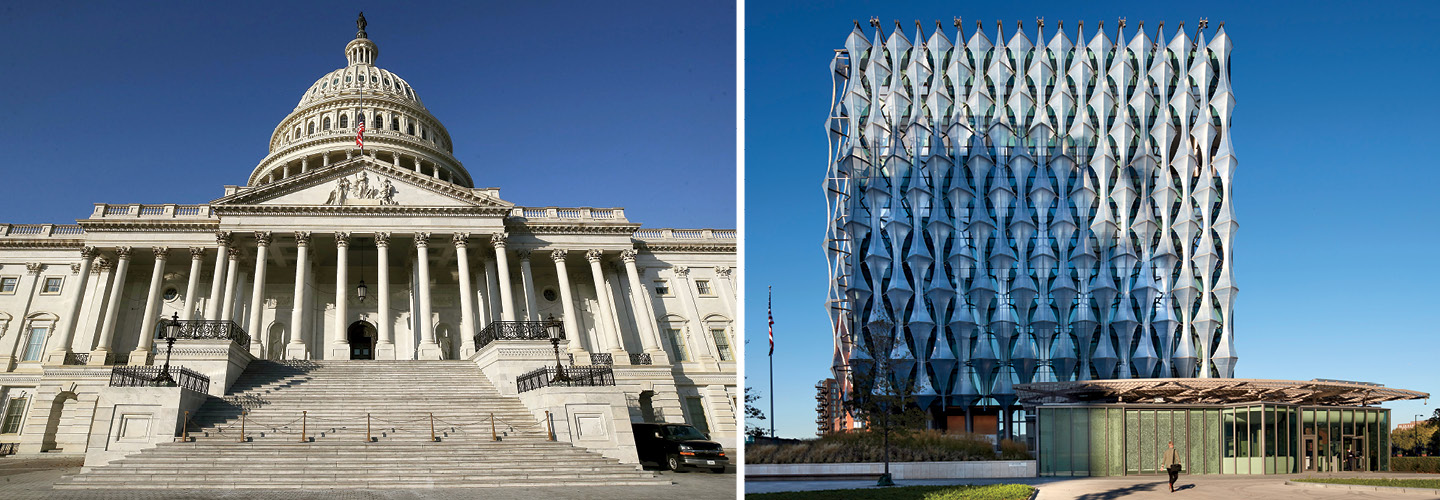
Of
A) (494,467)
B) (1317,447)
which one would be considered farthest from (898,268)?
(494,467)

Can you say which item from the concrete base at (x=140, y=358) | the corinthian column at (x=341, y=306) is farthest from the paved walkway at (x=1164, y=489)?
the concrete base at (x=140, y=358)

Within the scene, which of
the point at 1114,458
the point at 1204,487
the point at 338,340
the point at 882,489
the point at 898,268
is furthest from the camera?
the point at 898,268

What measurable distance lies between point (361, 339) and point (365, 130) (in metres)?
17.9

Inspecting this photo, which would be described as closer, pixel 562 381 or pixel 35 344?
pixel 562 381

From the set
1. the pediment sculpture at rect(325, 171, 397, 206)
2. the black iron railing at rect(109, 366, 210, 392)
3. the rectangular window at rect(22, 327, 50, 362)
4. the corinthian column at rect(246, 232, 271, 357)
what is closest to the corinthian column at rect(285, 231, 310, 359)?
the corinthian column at rect(246, 232, 271, 357)

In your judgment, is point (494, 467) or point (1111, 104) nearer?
point (494, 467)

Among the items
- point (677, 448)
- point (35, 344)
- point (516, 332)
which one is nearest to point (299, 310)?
point (516, 332)

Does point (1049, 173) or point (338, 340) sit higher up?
point (1049, 173)

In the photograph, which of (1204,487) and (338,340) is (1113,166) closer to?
(1204,487)

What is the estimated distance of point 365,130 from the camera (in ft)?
202

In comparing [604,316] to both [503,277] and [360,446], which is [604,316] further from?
[360,446]

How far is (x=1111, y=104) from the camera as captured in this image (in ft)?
221

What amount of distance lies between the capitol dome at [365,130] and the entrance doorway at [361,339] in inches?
546

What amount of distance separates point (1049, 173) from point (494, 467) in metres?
53.6
